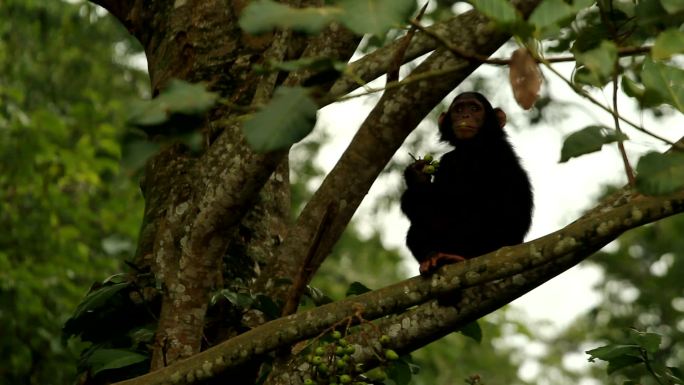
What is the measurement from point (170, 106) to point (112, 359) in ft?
6.48

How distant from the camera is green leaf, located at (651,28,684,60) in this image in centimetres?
204

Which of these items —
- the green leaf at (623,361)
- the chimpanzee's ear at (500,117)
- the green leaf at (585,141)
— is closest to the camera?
the green leaf at (585,141)

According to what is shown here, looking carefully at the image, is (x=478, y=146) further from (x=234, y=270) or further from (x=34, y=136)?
(x=34, y=136)

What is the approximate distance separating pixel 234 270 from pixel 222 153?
0.67 m

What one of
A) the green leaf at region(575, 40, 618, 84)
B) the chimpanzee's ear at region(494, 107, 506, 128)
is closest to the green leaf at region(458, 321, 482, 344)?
the chimpanzee's ear at region(494, 107, 506, 128)

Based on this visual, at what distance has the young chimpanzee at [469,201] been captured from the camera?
15.9 ft

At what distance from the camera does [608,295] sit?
669 inches

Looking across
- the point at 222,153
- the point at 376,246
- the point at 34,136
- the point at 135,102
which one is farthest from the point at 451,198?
the point at 376,246

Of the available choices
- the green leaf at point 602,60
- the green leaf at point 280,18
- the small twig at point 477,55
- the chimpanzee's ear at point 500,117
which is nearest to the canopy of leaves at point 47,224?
the chimpanzee's ear at point 500,117

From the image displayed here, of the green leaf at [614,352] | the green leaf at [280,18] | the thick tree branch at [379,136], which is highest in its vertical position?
the thick tree branch at [379,136]

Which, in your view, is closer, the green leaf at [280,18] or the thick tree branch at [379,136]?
the green leaf at [280,18]

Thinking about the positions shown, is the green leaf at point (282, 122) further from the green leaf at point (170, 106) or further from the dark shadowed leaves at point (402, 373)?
the dark shadowed leaves at point (402, 373)

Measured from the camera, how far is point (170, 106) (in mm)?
1975

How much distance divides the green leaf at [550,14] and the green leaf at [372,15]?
0.28 m
